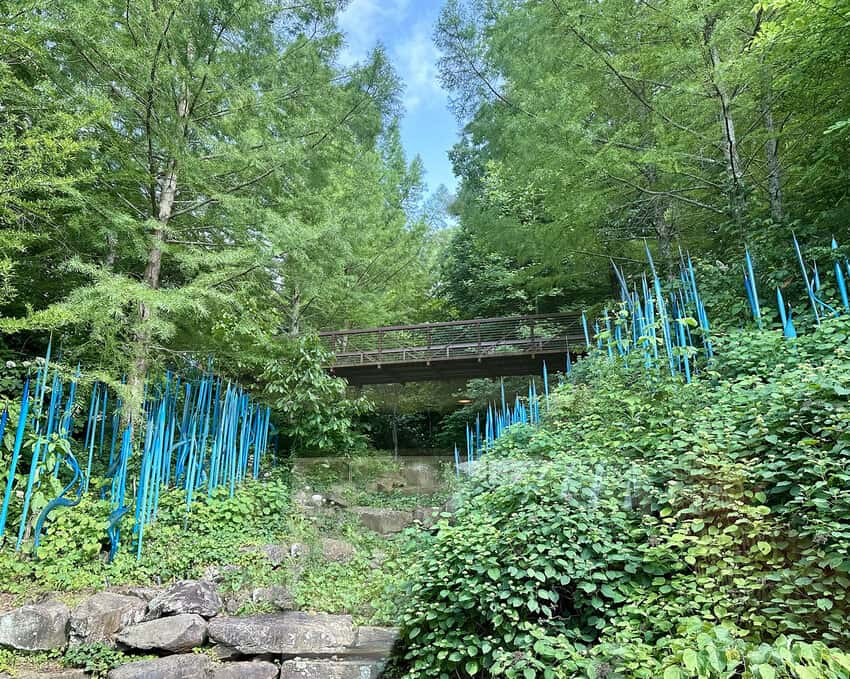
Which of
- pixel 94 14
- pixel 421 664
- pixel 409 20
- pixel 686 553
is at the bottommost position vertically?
pixel 421 664

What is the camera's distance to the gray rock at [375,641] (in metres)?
3.10

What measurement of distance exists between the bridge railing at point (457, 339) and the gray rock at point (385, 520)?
3.60 meters

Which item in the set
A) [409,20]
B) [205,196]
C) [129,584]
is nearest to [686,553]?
[129,584]

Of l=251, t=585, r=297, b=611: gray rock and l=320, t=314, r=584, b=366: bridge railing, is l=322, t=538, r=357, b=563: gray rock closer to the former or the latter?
l=251, t=585, r=297, b=611: gray rock

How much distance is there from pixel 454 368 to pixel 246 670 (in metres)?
7.02

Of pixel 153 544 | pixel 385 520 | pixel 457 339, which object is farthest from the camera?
pixel 457 339

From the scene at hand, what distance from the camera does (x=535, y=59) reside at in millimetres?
6746

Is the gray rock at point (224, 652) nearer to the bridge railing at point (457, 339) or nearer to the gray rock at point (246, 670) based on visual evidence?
the gray rock at point (246, 670)

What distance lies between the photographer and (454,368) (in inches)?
394

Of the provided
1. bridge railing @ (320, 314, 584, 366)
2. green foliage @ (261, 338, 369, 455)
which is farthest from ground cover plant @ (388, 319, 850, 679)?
bridge railing @ (320, 314, 584, 366)

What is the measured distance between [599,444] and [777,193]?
4.49 m

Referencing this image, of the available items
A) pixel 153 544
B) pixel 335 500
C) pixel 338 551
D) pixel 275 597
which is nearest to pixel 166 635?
pixel 275 597

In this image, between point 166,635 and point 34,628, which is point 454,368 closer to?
point 166,635

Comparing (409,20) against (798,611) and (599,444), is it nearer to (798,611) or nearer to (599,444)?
(599,444)
